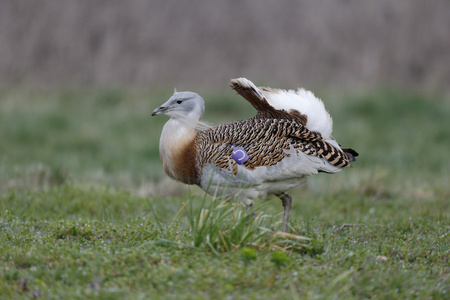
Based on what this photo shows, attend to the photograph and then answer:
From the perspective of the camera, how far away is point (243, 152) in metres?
4.44

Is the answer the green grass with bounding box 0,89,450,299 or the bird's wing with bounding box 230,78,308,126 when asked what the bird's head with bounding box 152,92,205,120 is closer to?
the bird's wing with bounding box 230,78,308,126

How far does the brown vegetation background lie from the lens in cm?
1195

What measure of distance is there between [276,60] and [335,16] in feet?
5.15

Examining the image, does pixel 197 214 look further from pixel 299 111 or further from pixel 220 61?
pixel 220 61

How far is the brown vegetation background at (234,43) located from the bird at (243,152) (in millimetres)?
7245

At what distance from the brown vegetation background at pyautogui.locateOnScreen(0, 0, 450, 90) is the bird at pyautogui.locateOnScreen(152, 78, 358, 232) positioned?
23.8ft

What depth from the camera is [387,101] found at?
11.0 metres

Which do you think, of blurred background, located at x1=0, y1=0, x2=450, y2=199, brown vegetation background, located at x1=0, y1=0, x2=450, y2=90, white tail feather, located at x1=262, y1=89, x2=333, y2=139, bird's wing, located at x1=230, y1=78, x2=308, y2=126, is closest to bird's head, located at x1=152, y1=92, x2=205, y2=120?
bird's wing, located at x1=230, y1=78, x2=308, y2=126

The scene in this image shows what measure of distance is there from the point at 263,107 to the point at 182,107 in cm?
71

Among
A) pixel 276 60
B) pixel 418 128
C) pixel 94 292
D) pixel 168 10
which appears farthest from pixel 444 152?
pixel 94 292

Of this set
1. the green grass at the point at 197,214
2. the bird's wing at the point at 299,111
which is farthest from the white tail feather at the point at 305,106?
the green grass at the point at 197,214

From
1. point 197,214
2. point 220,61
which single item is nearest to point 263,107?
point 197,214

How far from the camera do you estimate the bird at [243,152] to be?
4418 mm

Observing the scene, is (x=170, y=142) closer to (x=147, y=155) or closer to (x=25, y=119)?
(x=147, y=155)
